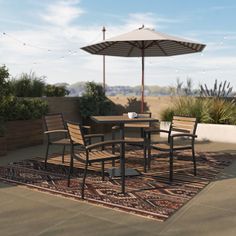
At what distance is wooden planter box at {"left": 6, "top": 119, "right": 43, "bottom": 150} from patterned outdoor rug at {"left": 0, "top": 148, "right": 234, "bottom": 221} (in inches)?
48.1

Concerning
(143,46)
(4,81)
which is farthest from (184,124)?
(4,81)

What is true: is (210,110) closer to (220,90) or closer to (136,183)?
(220,90)

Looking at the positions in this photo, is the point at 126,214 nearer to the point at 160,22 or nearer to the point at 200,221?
the point at 200,221

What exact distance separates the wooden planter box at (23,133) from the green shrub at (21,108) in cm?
14

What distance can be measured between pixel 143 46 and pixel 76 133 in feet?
9.71

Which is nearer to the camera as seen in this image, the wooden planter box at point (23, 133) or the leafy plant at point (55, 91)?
the wooden planter box at point (23, 133)

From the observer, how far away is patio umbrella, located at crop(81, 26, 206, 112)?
5.21m

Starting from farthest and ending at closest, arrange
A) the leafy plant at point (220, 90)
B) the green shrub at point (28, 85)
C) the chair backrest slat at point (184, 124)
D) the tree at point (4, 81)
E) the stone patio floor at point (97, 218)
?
the leafy plant at point (220, 90), the green shrub at point (28, 85), the tree at point (4, 81), the chair backrest slat at point (184, 124), the stone patio floor at point (97, 218)

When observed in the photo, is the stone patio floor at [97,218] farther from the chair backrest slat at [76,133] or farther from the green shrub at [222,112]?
the green shrub at [222,112]

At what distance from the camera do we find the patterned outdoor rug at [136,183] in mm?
3523

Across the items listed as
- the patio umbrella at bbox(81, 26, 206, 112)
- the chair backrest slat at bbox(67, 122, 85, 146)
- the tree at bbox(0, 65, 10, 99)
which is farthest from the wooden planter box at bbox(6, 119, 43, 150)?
the chair backrest slat at bbox(67, 122, 85, 146)

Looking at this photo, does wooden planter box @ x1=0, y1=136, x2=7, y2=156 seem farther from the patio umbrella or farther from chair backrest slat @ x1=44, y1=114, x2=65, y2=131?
the patio umbrella

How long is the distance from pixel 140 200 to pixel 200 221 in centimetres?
79

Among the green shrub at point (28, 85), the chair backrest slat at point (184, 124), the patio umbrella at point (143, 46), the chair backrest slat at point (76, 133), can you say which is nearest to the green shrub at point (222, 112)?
the patio umbrella at point (143, 46)
